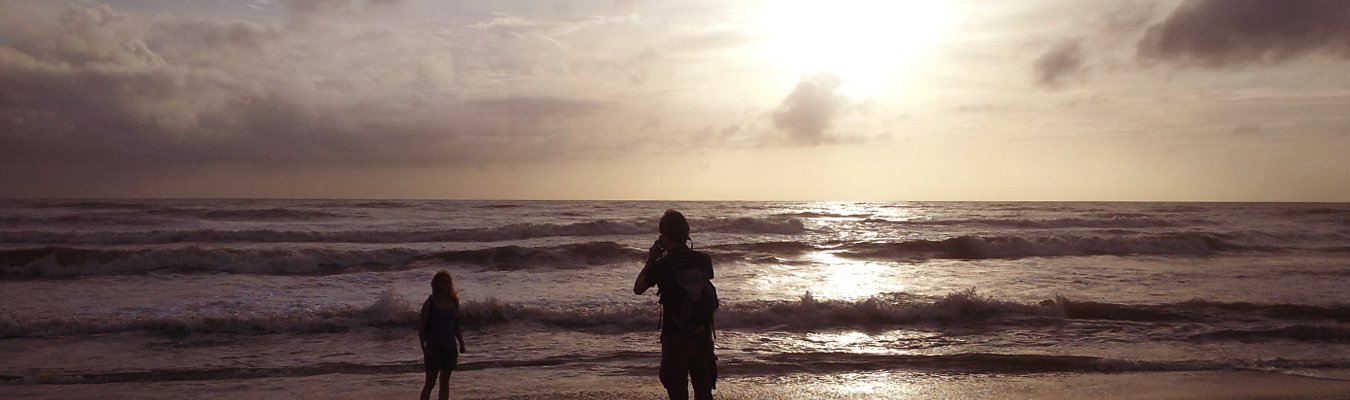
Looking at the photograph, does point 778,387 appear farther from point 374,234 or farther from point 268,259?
point 374,234

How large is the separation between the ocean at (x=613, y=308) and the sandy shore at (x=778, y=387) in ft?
0.24

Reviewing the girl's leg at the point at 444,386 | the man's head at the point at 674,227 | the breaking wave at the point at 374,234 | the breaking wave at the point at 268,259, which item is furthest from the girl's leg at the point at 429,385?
the breaking wave at the point at 374,234

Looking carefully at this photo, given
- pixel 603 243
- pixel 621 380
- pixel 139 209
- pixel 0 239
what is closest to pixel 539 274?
pixel 603 243

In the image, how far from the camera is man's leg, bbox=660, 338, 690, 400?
509cm

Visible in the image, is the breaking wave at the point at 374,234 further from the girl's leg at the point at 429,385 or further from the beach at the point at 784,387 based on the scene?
the girl's leg at the point at 429,385

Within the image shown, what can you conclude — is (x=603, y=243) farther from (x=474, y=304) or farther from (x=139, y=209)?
(x=139, y=209)

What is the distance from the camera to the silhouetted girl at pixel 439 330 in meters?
6.96

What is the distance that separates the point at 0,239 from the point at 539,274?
20026 millimetres

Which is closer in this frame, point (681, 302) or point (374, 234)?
point (681, 302)

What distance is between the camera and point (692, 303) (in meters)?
5.00

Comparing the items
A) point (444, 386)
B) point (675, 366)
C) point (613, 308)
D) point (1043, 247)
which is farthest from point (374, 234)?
point (675, 366)

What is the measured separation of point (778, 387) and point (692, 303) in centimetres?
370

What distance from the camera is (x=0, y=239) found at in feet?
88.3

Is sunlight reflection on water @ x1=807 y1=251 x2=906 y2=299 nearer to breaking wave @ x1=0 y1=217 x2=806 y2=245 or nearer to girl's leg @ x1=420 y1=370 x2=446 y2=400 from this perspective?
girl's leg @ x1=420 y1=370 x2=446 y2=400
